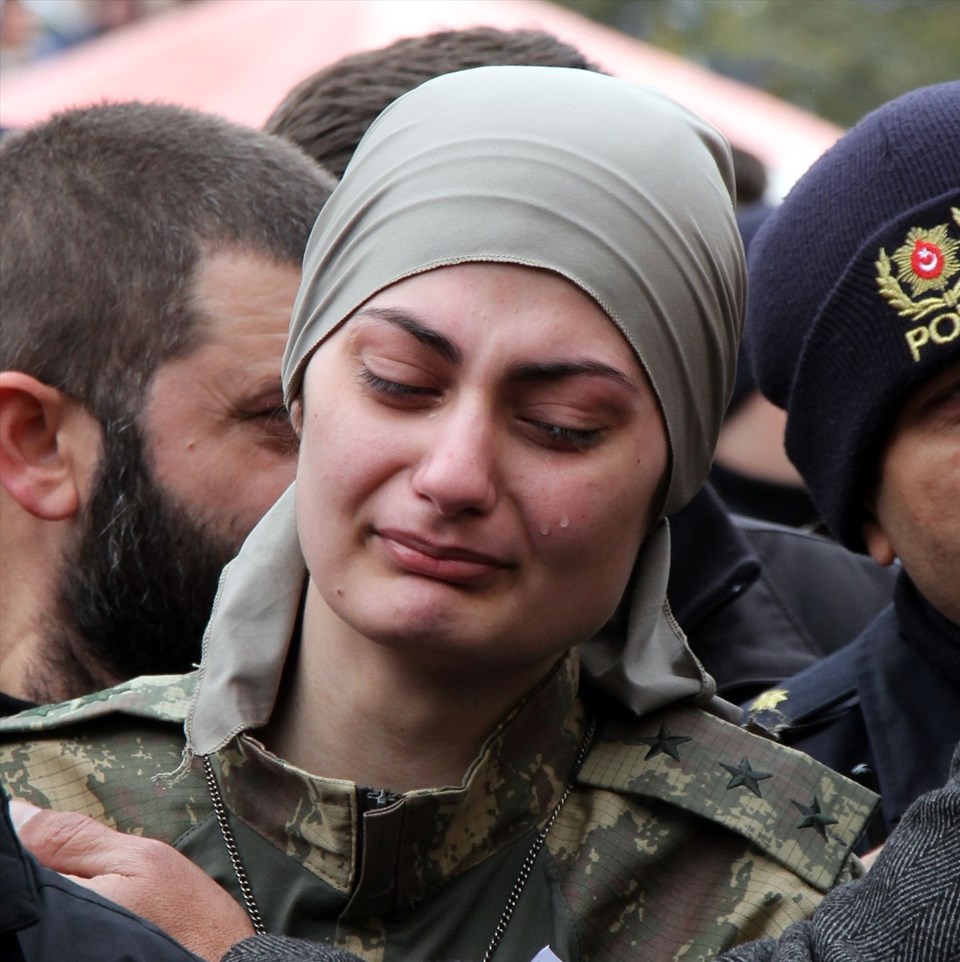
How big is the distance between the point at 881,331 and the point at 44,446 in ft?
4.86

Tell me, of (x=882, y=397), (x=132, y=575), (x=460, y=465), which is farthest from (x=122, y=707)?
(x=882, y=397)

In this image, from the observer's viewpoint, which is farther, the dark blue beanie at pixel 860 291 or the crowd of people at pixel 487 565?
the dark blue beanie at pixel 860 291

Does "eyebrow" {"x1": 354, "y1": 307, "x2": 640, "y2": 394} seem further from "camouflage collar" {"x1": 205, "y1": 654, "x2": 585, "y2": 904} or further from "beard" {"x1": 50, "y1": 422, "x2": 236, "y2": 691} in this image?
"beard" {"x1": 50, "y1": 422, "x2": 236, "y2": 691}

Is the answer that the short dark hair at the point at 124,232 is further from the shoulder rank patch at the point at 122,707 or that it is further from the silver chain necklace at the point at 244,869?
the silver chain necklace at the point at 244,869

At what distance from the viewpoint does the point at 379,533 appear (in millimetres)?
2236

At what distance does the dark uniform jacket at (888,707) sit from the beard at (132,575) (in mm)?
996

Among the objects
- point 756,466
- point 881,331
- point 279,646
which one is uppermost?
point 881,331

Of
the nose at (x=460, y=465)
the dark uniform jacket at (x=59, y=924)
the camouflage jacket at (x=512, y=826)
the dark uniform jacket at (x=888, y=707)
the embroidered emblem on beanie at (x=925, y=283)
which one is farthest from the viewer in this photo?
the dark uniform jacket at (x=888, y=707)

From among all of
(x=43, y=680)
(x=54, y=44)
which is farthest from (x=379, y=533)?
(x=54, y=44)

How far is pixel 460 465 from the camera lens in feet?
7.07

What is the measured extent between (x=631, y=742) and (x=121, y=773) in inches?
28.7

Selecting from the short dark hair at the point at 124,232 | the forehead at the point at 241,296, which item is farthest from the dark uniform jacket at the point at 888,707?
the short dark hair at the point at 124,232

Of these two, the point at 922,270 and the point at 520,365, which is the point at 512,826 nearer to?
the point at 520,365

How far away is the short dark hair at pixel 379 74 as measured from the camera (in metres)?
3.93
